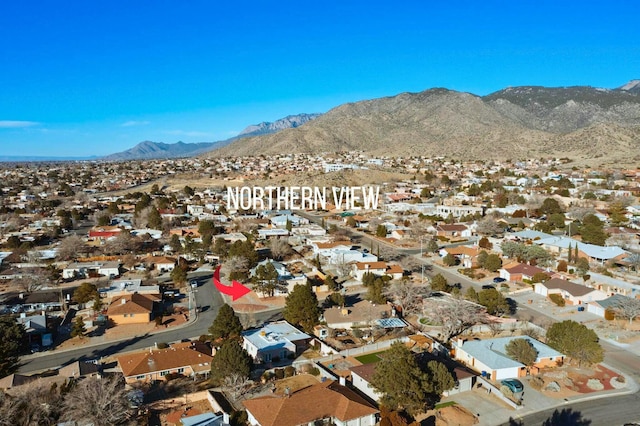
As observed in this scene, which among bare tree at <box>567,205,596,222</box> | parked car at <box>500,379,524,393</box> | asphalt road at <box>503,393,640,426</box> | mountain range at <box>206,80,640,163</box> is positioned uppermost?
mountain range at <box>206,80,640,163</box>

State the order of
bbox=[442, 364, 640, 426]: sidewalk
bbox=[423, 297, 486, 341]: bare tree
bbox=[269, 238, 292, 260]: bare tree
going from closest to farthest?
bbox=[442, 364, 640, 426]: sidewalk, bbox=[423, 297, 486, 341]: bare tree, bbox=[269, 238, 292, 260]: bare tree

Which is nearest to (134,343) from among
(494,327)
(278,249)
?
(278,249)

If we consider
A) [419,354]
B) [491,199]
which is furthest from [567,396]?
[491,199]

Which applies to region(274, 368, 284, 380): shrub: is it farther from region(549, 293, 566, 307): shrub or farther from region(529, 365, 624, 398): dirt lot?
region(549, 293, 566, 307): shrub

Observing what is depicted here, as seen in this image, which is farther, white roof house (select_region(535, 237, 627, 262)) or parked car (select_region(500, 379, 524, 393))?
white roof house (select_region(535, 237, 627, 262))

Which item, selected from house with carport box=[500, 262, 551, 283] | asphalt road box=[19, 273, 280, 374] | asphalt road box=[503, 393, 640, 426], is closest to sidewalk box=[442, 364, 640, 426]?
asphalt road box=[503, 393, 640, 426]

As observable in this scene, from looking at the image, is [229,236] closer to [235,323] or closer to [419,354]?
[235,323]

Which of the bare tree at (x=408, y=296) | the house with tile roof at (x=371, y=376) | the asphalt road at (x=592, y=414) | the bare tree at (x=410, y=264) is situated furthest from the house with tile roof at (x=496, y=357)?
the bare tree at (x=410, y=264)

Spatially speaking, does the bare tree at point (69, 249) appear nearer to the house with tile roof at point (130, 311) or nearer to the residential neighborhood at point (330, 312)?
the residential neighborhood at point (330, 312)
